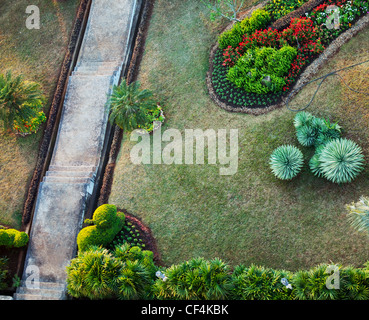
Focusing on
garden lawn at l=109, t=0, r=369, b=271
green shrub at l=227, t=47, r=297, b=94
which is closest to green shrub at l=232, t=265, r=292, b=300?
garden lawn at l=109, t=0, r=369, b=271

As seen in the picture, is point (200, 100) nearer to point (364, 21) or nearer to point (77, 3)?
point (364, 21)

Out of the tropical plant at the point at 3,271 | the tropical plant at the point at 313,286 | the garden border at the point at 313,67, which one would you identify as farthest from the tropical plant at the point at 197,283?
the garden border at the point at 313,67

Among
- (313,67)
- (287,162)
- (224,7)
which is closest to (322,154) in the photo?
(287,162)

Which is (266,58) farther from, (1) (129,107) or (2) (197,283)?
(2) (197,283)

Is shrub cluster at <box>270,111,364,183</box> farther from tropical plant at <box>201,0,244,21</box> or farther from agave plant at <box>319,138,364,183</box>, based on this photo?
tropical plant at <box>201,0,244,21</box>

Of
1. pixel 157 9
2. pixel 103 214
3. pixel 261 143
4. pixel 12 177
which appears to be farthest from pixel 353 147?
pixel 12 177
